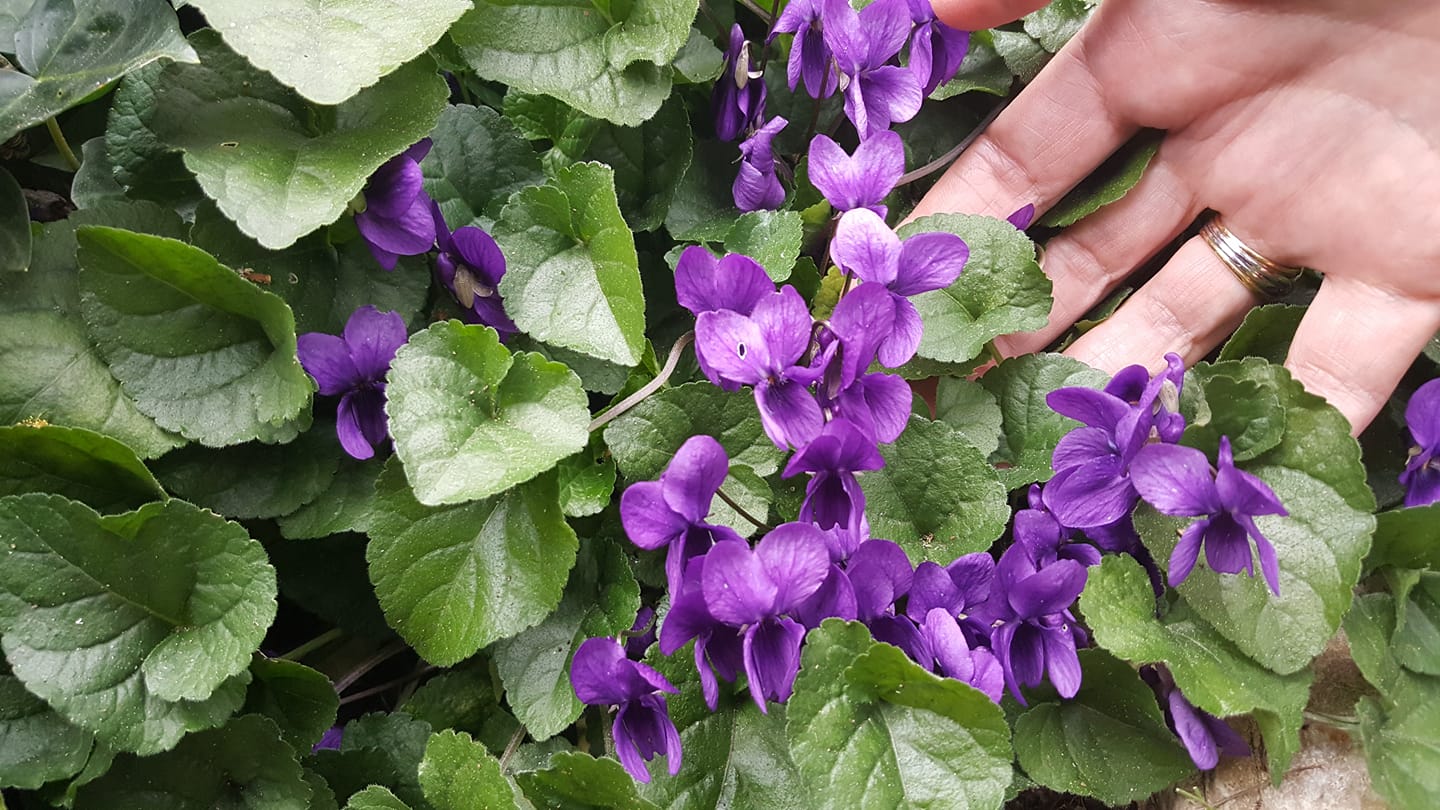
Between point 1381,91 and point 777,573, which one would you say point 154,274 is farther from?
point 1381,91

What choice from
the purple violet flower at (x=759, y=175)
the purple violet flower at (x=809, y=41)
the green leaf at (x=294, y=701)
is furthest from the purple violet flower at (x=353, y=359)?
the purple violet flower at (x=809, y=41)

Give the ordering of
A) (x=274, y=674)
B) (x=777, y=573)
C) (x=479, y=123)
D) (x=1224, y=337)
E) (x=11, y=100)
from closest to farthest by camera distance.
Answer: (x=777, y=573) → (x=11, y=100) → (x=274, y=674) → (x=479, y=123) → (x=1224, y=337)

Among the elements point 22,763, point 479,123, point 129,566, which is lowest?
point 22,763

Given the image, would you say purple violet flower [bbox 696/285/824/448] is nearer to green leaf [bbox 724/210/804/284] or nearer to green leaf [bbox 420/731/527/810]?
green leaf [bbox 724/210/804/284]

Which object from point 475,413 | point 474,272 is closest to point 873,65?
point 474,272

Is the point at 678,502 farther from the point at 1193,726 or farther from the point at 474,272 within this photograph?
the point at 1193,726

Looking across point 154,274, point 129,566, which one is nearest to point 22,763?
point 129,566
